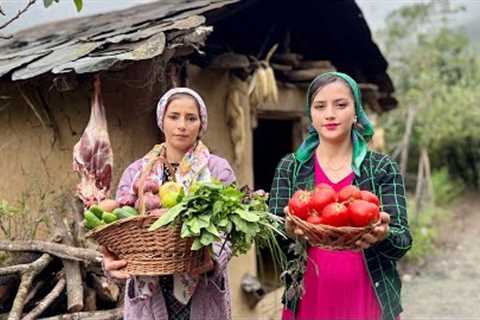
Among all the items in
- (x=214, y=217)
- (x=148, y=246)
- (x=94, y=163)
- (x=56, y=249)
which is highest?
(x=94, y=163)

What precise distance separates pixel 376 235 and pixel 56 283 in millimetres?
2412

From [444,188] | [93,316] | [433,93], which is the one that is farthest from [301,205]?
[433,93]

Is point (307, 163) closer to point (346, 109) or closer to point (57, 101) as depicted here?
point (346, 109)

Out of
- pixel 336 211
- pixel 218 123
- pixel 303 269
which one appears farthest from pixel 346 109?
pixel 218 123

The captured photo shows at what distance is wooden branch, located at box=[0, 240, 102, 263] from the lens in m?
3.55

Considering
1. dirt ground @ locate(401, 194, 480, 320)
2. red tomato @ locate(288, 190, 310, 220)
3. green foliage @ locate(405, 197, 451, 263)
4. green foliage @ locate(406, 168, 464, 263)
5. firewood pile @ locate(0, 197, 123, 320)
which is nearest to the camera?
red tomato @ locate(288, 190, 310, 220)

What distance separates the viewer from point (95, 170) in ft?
12.0

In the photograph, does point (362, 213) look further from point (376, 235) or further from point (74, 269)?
point (74, 269)

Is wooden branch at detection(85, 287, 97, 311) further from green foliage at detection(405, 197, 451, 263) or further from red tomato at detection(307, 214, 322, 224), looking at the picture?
green foliage at detection(405, 197, 451, 263)

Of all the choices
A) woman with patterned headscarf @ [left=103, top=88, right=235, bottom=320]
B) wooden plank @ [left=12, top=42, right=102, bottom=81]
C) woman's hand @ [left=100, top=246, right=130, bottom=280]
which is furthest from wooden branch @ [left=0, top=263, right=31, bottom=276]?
woman's hand @ [left=100, top=246, right=130, bottom=280]

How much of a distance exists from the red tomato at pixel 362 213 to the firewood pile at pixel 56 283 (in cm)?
194

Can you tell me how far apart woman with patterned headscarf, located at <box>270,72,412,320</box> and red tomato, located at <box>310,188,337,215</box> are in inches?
6.8

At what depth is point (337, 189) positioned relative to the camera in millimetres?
2295

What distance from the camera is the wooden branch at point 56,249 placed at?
3.55 metres
